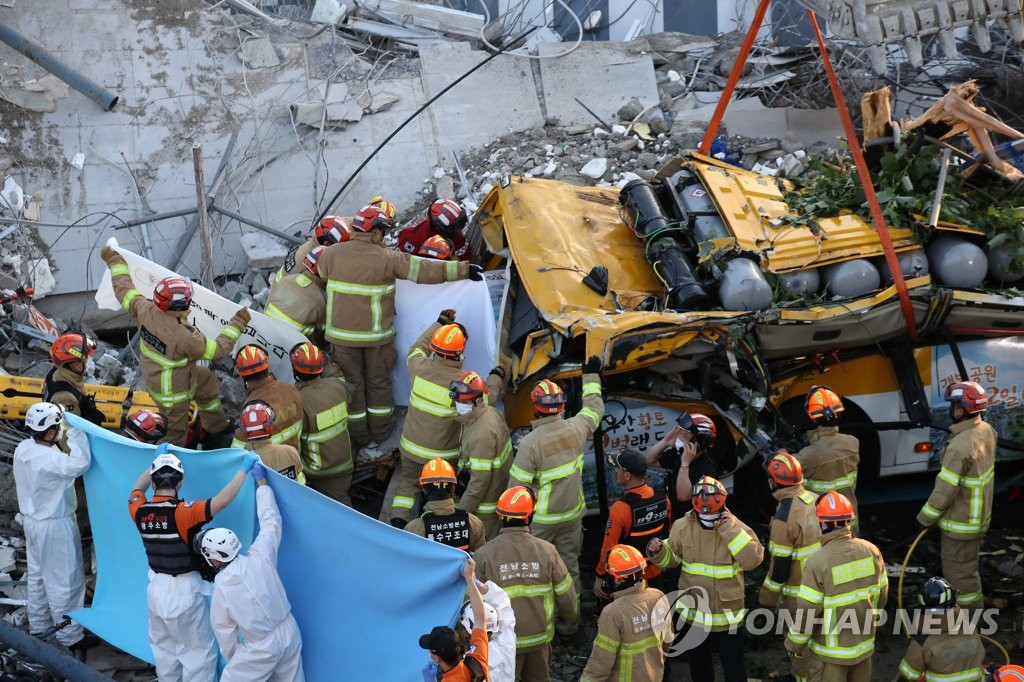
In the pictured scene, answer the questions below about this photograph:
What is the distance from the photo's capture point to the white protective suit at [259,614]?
6.00m

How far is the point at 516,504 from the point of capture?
6.21 meters

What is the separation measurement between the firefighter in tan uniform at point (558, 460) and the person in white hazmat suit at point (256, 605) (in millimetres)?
1555

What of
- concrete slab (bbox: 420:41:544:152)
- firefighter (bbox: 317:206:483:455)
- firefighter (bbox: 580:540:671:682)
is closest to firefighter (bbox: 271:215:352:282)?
firefighter (bbox: 317:206:483:455)

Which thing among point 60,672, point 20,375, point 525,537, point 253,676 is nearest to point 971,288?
point 525,537

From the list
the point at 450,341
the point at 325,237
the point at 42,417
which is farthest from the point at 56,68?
the point at 450,341

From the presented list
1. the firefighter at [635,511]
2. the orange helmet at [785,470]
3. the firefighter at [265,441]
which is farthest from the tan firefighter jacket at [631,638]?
the firefighter at [265,441]

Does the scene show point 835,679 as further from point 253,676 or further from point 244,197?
point 244,197

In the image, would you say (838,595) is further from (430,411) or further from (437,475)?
(430,411)

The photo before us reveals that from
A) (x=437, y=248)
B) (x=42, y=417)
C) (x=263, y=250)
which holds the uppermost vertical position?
(x=437, y=248)

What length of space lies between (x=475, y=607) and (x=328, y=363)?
323cm

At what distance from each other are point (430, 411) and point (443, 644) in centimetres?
275

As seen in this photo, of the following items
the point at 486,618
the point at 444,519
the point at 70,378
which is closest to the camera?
the point at 486,618

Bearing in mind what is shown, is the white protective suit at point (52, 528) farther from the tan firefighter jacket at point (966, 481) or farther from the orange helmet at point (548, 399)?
the tan firefighter jacket at point (966, 481)

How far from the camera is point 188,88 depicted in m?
11.6
